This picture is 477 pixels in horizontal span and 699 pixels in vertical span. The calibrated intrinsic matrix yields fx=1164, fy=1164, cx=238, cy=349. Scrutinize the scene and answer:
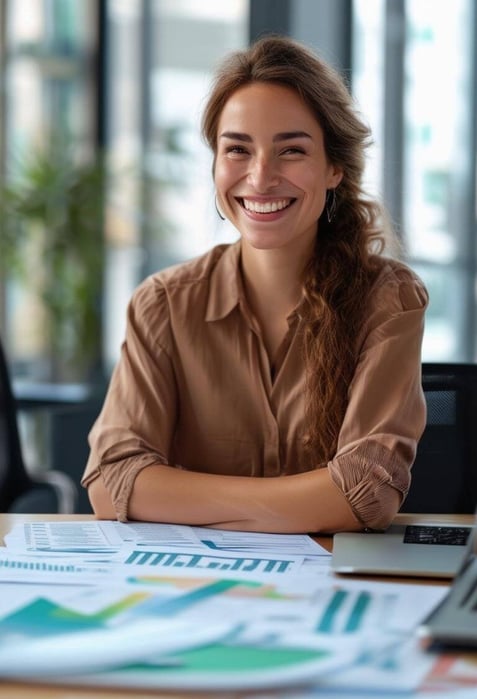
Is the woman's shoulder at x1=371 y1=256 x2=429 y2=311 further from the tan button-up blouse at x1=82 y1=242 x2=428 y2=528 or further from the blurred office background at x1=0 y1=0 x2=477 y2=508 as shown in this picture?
the blurred office background at x1=0 y1=0 x2=477 y2=508

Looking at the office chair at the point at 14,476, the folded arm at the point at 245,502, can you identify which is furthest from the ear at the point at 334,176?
the office chair at the point at 14,476

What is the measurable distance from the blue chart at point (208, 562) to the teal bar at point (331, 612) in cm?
14

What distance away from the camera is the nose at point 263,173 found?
204cm

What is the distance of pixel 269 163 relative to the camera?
2055 mm

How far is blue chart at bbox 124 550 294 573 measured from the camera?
1539mm

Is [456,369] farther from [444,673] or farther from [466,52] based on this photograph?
[466,52]

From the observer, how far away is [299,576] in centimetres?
150

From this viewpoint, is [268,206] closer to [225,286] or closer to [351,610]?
[225,286]

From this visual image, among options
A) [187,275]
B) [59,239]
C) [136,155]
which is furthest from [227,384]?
[136,155]

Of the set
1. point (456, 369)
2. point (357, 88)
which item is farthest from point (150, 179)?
point (456, 369)

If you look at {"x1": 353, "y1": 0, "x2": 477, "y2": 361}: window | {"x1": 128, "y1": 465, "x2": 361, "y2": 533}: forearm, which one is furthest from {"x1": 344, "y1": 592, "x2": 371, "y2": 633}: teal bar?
{"x1": 353, "y1": 0, "x2": 477, "y2": 361}: window

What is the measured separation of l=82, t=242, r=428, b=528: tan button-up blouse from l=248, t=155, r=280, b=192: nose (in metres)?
0.22

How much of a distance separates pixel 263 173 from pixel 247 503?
1.95ft

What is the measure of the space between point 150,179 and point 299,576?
16.2ft
